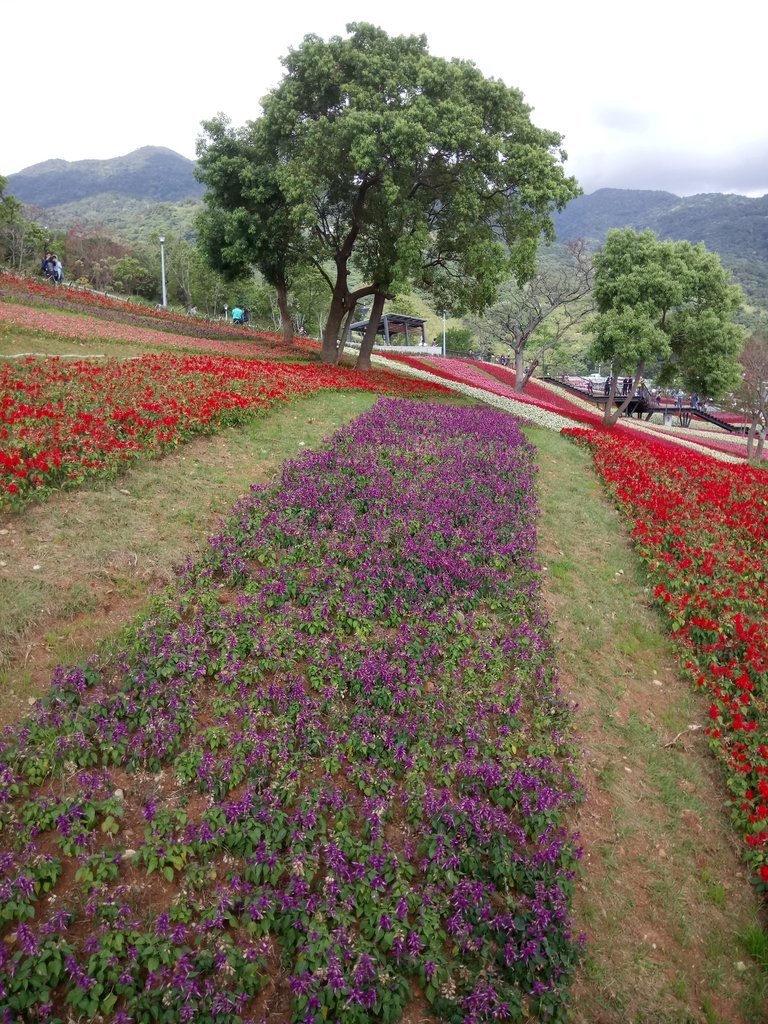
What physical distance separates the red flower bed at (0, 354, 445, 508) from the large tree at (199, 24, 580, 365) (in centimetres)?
746

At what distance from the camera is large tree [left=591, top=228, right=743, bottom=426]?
24.9m

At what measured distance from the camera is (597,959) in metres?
4.00

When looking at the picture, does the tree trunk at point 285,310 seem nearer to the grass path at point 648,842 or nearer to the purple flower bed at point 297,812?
the grass path at point 648,842

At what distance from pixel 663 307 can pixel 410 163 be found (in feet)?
47.1

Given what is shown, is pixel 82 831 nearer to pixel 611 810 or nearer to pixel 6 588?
pixel 6 588

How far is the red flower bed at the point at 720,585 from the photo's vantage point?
5.89 meters

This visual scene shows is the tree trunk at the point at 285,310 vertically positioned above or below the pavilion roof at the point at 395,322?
below

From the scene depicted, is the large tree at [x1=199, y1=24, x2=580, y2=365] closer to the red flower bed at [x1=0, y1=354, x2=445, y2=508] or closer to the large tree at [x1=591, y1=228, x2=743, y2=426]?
the large tree at [x1=591, y1=228, x2=743, y2=426]

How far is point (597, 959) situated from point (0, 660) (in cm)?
536

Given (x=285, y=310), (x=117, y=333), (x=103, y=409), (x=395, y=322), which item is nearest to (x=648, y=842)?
(x=103, y=409)

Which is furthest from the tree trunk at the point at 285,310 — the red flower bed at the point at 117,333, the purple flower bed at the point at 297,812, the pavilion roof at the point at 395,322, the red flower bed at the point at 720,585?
the pavilion roof at the point at 395,322

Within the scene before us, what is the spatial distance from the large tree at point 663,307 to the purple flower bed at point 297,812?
21.5 meters

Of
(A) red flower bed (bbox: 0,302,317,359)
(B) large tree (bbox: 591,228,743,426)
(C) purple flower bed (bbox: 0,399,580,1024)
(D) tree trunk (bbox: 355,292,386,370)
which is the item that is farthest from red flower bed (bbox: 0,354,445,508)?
(B) large tree (bbox: 591,228,743,426)

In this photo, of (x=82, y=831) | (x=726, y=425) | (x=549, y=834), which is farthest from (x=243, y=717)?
(x=726, y=425)
